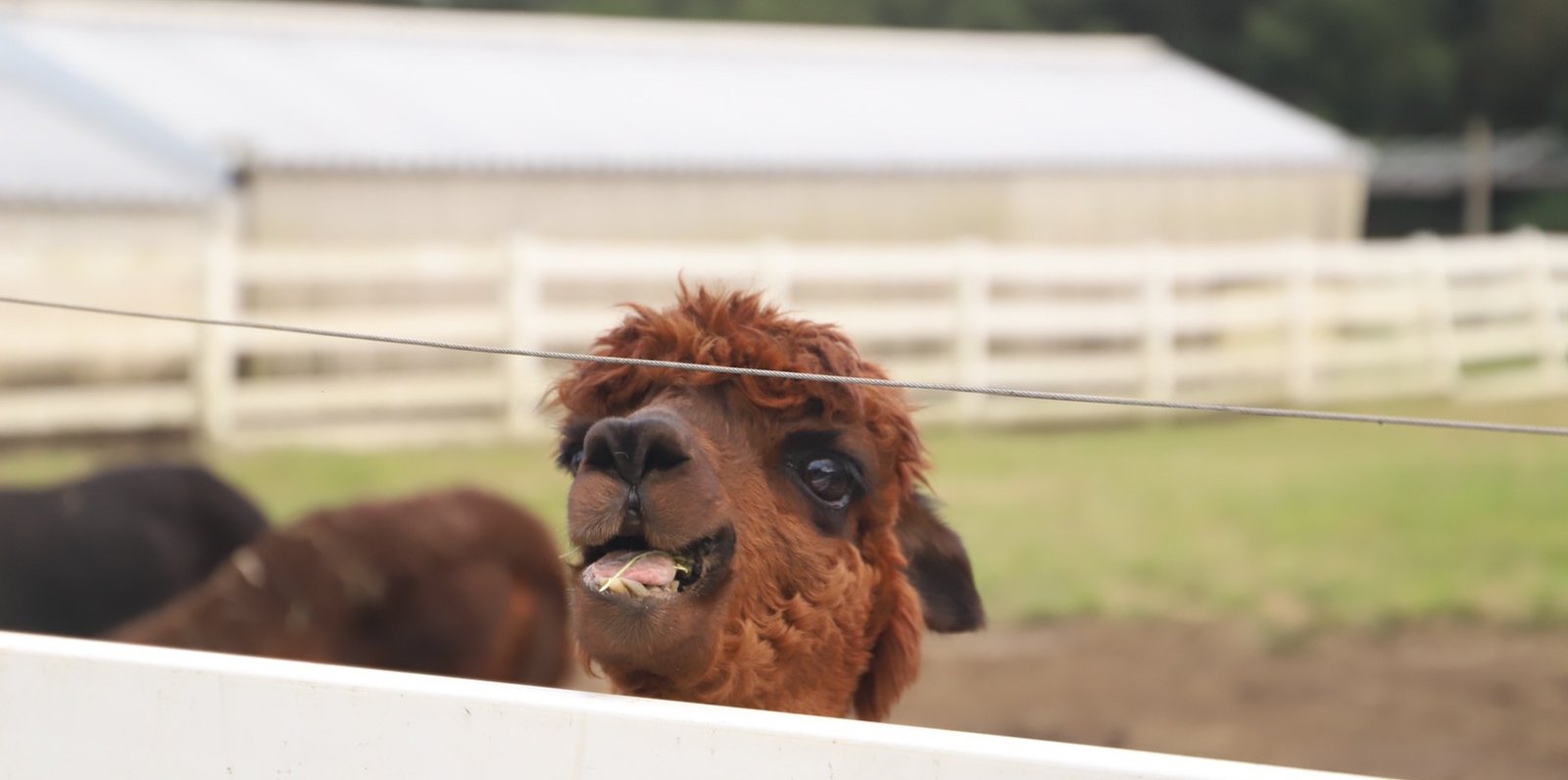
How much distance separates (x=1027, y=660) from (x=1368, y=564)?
98.2 inches

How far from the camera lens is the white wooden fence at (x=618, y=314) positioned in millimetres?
12898

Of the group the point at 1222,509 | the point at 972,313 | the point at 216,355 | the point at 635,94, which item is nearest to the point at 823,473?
the point at 1222,509

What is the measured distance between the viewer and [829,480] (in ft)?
9.53

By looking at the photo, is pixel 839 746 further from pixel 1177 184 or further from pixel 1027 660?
pixel 1177 184

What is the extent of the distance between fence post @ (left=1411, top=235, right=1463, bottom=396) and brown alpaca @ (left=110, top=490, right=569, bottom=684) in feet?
39.2

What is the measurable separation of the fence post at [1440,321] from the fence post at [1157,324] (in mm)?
2622

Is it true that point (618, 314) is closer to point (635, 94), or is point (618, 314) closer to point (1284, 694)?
point (635, 94)

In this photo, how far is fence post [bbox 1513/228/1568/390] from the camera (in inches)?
632

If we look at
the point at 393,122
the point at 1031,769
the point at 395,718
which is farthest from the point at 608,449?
the point at 393,122

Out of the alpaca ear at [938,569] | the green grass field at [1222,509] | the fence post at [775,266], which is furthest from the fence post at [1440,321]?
the alpaca ear at [938,569]

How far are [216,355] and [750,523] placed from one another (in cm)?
1081

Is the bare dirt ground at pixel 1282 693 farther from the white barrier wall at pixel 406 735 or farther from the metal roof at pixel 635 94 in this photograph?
the metal roof at pixel 635 94

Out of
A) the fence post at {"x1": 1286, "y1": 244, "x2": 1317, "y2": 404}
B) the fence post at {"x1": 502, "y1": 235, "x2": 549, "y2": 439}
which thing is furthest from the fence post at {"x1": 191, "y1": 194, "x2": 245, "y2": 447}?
the fence post at {"x1": 1286, "y1": 244, "x2": 1317, "y2": 404}

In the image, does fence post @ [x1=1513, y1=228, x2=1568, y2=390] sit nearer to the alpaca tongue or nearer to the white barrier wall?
the alpaca tongue
